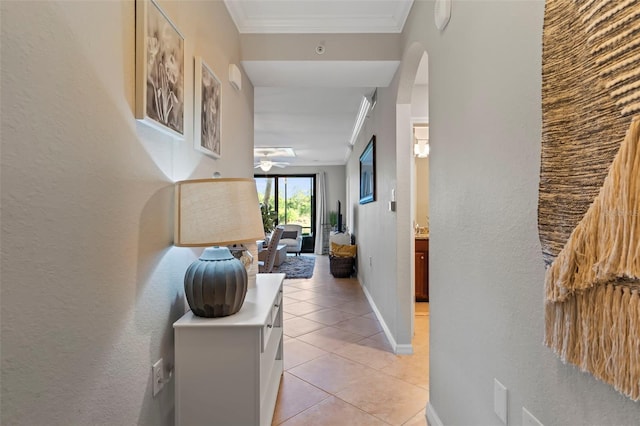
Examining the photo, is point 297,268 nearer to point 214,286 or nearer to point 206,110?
point 206,110

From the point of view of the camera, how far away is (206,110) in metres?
1.81

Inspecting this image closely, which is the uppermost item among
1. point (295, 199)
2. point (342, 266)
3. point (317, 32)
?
point (317, 32)

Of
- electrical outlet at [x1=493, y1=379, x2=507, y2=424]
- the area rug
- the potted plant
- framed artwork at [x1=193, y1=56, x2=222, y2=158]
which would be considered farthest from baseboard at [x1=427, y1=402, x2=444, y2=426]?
the potted plant

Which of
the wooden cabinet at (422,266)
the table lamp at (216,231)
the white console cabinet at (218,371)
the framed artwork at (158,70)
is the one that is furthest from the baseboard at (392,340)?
the framed artwork at (158,70)

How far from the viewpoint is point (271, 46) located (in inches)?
101

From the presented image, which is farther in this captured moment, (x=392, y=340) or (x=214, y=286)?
(x=392, y=340)

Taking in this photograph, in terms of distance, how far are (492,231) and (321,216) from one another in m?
8.73

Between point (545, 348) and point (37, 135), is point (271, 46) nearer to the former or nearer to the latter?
point (37, 135)

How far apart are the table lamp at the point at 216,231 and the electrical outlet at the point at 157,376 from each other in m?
0.23

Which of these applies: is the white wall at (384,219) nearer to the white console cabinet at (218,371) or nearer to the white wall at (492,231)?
the white wall at (492,231)

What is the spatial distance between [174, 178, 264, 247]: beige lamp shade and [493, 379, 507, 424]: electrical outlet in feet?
3.35

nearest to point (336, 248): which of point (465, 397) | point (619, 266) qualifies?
point (465, 397)

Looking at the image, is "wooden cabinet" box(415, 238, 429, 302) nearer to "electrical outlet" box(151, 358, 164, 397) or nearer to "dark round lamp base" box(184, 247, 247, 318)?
"dark round lamp base" box(184, 247, 247, 318)

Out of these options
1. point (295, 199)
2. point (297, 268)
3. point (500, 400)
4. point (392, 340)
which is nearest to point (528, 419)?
point (500, 400)
